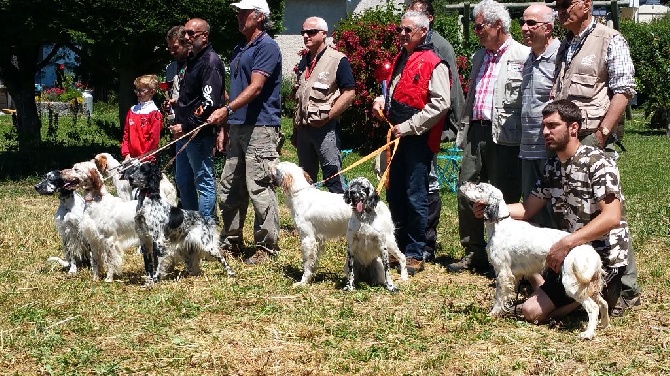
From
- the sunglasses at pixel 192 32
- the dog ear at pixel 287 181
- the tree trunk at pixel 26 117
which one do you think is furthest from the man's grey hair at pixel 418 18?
the tree trunk at pixel 26 117

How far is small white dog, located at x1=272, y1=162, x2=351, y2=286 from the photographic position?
677cm

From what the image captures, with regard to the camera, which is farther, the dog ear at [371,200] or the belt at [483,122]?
the belt at [483,122]

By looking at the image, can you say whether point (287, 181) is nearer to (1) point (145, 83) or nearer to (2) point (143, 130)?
(2) point (143, 130)

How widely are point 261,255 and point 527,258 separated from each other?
275 cm

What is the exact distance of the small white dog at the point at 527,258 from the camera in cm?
533

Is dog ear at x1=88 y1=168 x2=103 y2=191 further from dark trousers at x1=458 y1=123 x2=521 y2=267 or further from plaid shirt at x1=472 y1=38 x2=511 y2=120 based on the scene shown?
plaid shirt at x1=472 y1=38 x2=511 y2=120

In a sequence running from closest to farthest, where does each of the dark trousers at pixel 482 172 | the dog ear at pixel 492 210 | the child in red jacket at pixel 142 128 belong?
the dog ear at pixel 492 210 < the dark trousers at pixel 482 172 < the child in red jacket at pixel 142 128

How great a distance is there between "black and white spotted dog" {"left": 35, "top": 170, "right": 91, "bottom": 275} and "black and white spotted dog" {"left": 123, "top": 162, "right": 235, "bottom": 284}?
507 millimetres

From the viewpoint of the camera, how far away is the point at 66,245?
7.14 metres

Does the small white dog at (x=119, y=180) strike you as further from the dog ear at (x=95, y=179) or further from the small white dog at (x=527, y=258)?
the small white dog at (x=527, y=258)

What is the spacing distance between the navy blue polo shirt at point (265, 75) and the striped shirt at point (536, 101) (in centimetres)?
213

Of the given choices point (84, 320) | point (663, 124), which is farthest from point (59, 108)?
point (84, 320)

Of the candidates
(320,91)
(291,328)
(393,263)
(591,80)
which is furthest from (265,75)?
(591,80)

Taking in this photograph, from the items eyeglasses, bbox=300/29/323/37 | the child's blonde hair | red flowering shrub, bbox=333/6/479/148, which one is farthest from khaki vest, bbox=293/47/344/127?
red flowering shrub, bbox=333/6/479/148
